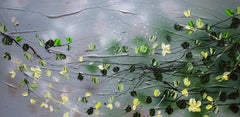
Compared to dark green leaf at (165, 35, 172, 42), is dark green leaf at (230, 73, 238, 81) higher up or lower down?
lower down

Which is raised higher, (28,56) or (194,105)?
(28,56)

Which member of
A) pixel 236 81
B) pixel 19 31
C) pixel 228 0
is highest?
pixel 228 0

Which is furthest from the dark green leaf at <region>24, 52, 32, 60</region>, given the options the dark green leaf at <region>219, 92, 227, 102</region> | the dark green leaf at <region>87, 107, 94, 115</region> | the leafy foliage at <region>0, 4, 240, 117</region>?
the dark green leaf at <region>219, 92, 227, 102</region>

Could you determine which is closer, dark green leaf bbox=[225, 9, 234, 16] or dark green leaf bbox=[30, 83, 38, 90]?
dark green leaf bbox=[225, 9, 234, 16]

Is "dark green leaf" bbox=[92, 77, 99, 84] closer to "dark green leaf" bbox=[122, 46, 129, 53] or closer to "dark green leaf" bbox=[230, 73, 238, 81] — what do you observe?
"dark green leaf" bbox=[122, 46, 129, 53]

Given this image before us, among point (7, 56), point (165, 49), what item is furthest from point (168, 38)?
point (7, 56)

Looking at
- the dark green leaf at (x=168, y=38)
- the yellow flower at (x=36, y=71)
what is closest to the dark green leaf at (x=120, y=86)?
the dark green leaf at (x=168, y=38)

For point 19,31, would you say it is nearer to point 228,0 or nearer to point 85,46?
point 85,46

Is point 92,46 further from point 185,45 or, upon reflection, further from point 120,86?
point 185,45

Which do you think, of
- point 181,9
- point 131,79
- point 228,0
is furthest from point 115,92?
point 228,0

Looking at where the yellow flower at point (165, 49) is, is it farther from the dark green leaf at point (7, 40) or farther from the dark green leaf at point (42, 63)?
the dark green leaf at point (7, 40)

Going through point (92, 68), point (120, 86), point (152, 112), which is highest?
point (92, 68)
